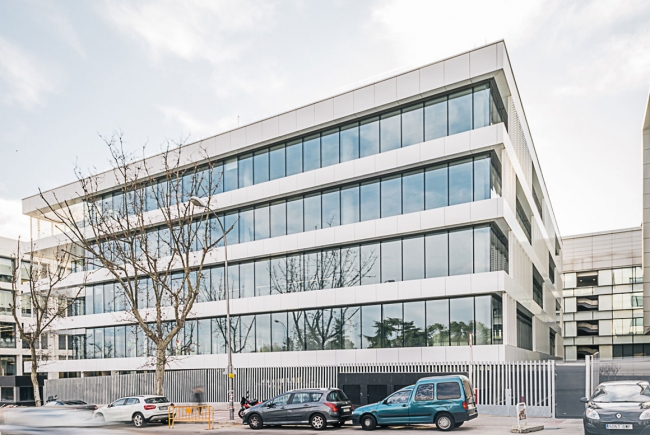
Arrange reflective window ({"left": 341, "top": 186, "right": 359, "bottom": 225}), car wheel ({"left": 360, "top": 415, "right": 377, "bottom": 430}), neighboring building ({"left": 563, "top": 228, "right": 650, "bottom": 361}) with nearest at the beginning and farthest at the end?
car wheel ({"left": 360, "top": 415, "right": 377, "bottom": 430}) < reflective window ({"left": 341, "top": 186, "right": 359, "bottom": 225}) < neighboring building ({"left": 563, "top": 228, "right": 650, "bottom": 361})

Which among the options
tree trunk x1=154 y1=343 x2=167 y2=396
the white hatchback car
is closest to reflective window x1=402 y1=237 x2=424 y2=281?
tree trunk x1=154 y1=343 x2=167 y2=396

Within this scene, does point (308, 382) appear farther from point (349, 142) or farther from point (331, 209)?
point (349, 142)

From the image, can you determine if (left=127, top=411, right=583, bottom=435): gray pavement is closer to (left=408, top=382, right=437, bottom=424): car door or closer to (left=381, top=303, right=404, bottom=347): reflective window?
(left=408, top=382, right=437, bottom=424): car door

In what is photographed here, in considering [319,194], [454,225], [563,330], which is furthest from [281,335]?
[563,330]

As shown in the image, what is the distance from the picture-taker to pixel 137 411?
27812mm

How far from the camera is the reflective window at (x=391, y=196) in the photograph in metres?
32.9

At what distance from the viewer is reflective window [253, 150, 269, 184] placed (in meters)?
39.0

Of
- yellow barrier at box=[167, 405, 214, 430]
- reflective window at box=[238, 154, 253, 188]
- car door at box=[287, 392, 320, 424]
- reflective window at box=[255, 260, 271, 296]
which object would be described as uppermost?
reflective window at box=[238, 154, 253, 188]

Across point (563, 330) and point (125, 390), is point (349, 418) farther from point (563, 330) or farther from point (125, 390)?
point (563, 330)

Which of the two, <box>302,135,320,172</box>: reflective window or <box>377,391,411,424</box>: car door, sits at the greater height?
<box>302,135,320,172</box>: reflective window

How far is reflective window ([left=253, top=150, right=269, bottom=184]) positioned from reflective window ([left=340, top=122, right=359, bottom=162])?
225 inches

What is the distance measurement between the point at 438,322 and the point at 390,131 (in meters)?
9.86

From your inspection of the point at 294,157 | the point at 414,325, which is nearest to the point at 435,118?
the point at 294,157

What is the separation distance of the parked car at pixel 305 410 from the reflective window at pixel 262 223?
1509cm
